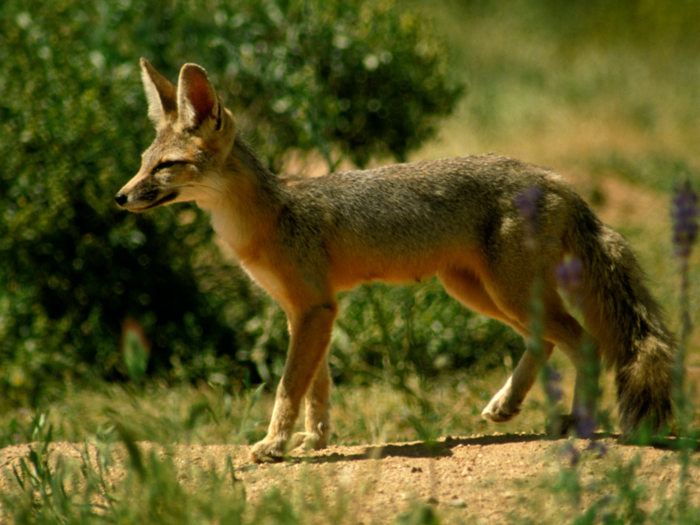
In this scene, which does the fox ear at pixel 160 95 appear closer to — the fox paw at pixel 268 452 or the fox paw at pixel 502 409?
the fox paw at pixel 268 452

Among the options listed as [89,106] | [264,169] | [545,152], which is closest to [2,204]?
[89,106]

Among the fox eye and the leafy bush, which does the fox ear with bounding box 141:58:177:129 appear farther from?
the leafy bush

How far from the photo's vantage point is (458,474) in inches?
134

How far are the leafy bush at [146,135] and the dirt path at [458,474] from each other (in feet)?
7.82

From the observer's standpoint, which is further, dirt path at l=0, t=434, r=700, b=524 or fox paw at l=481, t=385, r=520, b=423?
fox paw at l=481, t=385, r=520, b=423

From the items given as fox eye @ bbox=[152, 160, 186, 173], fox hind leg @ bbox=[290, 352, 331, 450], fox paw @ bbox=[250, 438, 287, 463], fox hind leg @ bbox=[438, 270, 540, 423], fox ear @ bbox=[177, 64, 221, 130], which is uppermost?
fox ear @ bbox=[177, 64, 221, 130]

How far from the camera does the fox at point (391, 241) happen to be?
4.17 m

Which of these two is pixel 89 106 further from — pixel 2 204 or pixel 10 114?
pixel 2 204

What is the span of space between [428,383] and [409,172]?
2132 mm

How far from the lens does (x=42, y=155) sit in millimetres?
6402

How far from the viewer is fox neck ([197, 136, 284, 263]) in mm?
4375

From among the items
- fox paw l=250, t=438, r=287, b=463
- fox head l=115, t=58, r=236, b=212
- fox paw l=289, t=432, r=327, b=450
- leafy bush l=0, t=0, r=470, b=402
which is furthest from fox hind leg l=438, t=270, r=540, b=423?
leafy bush l=0, t=0, r=470, b=402

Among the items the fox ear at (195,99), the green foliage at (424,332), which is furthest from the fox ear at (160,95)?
the green foliage at (424,332)

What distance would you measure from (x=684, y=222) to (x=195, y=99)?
271 cm
